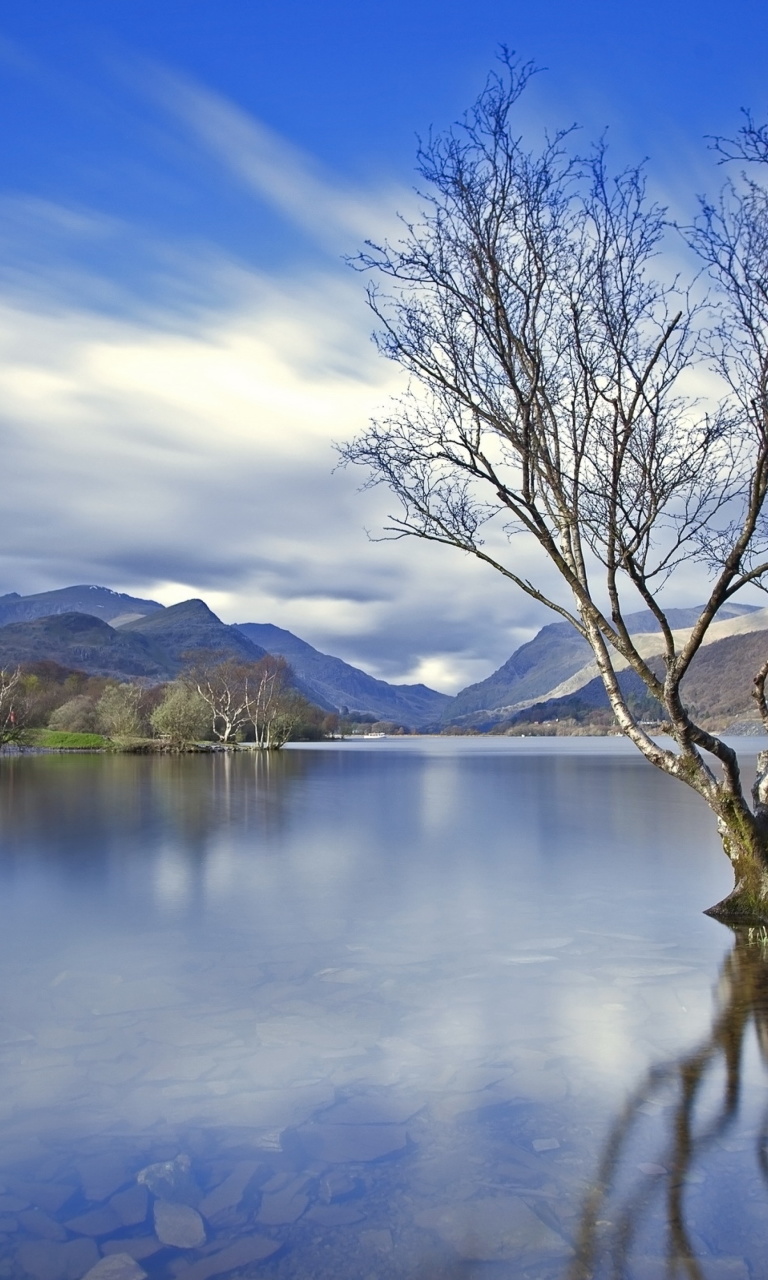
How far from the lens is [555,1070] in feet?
24.1

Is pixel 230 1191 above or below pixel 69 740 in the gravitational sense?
below

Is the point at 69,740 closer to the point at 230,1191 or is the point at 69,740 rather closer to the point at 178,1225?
the point at 230,1191

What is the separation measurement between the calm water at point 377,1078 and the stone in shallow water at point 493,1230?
2 cm

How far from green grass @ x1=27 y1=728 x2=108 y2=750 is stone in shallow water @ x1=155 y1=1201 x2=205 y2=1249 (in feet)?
289

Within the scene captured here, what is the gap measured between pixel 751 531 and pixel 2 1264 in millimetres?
10471

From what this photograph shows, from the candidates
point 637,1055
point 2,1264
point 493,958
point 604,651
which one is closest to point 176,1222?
point 2,1264

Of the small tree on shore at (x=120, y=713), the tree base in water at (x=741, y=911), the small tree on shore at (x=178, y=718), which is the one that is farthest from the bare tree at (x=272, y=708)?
the tree base in water at (x=741, y=911)

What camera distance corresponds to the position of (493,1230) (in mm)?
4844

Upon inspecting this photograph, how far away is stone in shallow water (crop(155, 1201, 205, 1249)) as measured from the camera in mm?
4773

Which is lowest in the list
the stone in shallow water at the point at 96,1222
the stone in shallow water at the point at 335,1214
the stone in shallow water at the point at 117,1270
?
the stone in shallow water at the point at 335,1214

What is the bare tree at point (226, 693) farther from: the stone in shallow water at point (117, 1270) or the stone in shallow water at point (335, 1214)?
the stone in shallow water at point (117, 1270)

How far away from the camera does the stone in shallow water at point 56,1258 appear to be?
446cm

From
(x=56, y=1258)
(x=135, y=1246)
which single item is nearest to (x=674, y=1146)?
(x=135, y=1246)

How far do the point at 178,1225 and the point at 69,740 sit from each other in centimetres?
9082
